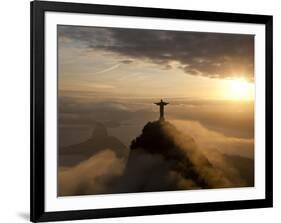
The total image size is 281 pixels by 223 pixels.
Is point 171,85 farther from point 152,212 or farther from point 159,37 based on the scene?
point 152,212

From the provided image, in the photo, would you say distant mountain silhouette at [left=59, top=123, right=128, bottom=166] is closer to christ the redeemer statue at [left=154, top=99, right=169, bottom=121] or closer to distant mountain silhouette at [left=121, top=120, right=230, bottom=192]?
distant mountain silhouette at [left=121, top=120, right=230, bottom=192]

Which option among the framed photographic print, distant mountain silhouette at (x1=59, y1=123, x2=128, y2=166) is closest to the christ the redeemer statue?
the framed photographic print

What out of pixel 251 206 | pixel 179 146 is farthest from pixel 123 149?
pixel 251 206

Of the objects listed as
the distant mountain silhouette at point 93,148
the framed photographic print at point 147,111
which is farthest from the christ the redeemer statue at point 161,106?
the distant mountain silhouette at point 93,148

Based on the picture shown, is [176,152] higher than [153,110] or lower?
lower

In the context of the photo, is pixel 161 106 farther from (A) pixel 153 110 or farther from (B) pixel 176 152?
(B) pixel 176 152

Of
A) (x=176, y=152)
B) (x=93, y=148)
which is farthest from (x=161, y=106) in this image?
(x=93, y=148)

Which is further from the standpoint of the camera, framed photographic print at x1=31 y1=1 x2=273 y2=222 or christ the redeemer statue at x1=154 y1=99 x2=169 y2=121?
christ the redeemer statue at x1=154 y1=99 x2=169 y2=121
